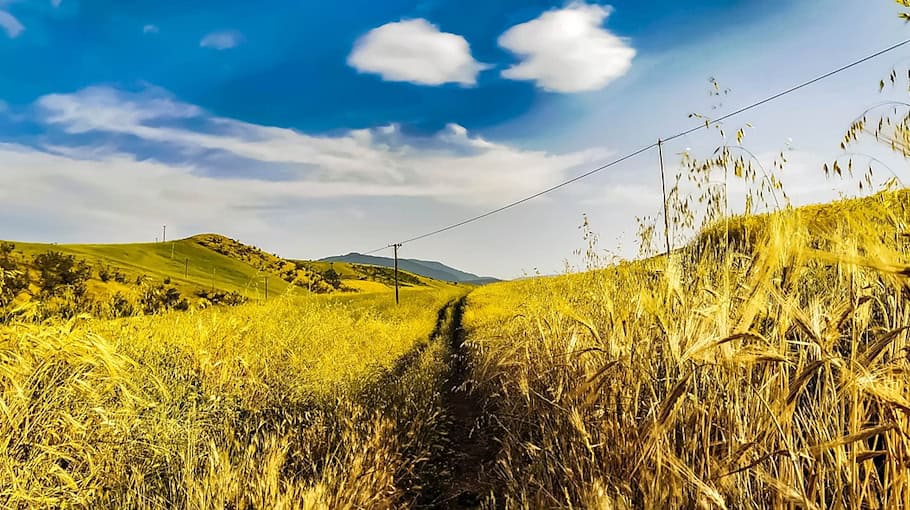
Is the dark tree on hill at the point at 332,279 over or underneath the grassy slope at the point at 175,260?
underneath

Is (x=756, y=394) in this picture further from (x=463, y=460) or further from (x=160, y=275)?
(x=160, y=275)

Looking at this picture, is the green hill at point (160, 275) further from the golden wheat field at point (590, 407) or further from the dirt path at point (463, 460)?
the dirt path at point (463, 460)

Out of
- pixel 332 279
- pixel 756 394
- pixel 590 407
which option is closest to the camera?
pixel 756 394

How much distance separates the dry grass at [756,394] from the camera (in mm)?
1467

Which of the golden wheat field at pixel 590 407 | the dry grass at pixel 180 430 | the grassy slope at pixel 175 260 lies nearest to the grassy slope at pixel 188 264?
the grassy slope at pixel 175 260

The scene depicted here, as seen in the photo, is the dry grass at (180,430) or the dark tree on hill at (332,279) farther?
the dark tree on hill at (332,279)

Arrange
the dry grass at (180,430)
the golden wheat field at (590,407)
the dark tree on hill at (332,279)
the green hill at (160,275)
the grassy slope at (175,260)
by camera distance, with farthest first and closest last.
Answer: the dark tree on hill at (332,279) < the grassy slope at (175,260) < the green hill at (160,275) < the dry grass at (180,430) < the golden wheat field at (590,407)

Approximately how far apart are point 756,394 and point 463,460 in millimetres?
3520

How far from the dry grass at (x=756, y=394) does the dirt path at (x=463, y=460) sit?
1.68 ft

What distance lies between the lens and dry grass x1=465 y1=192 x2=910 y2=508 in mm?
1467

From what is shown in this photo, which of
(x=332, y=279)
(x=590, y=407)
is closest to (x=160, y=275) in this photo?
(x=332, y=279)

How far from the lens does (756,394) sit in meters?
1.98

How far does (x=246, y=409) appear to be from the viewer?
5.64m

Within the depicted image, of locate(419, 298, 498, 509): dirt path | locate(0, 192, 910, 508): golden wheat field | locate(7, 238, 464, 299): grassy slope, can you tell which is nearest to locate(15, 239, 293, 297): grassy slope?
locate(7, 238, 464, 299): grassy slope
